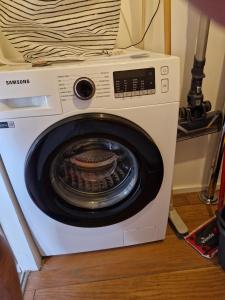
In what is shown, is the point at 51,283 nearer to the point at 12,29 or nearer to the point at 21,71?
the point at 21,71

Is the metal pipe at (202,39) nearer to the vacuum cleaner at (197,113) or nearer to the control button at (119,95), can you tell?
the vacuum cleaner at (197,113)

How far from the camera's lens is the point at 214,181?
1.35 meters

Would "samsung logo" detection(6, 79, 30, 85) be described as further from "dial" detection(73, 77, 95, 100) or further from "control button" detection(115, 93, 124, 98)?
"control button" detection(115, 93, 124, 98)

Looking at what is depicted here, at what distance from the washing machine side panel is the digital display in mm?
55

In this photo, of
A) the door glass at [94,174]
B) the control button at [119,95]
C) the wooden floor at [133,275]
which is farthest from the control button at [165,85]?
the wooden floor at [133,275]

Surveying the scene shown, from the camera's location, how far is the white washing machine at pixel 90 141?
0.77 metres

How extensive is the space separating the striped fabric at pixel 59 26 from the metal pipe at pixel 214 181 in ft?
2.34

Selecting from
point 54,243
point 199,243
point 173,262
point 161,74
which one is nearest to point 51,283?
point 54,243

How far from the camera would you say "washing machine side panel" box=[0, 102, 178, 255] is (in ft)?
2.65

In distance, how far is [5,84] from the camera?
74cm

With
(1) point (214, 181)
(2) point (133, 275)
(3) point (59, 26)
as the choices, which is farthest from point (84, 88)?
(1) point (214, 181)

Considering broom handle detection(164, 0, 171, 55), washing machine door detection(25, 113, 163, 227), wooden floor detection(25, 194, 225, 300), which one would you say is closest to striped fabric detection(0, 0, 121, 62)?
broom handle detection(164, 0, 171, 55)

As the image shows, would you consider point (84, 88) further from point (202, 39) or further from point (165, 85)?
point (202, 39)

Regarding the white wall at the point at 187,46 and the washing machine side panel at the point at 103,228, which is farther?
the white wall at the point at 187,46
